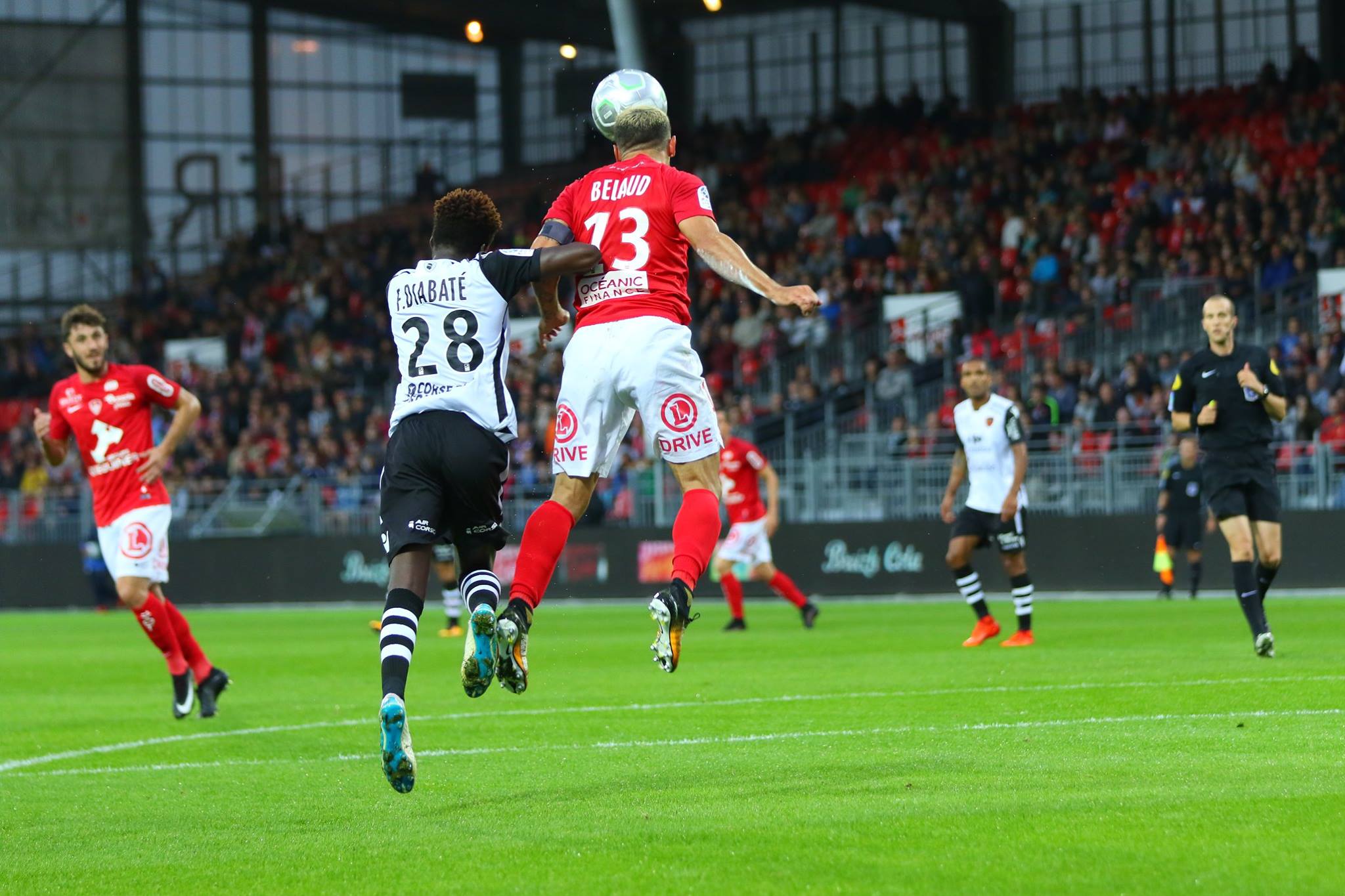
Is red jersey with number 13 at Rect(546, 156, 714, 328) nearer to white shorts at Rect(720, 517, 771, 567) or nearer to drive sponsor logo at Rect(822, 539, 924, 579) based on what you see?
white shorts at Rect(720, 517, 771, 567)

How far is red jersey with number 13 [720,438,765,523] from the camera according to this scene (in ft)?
63.2

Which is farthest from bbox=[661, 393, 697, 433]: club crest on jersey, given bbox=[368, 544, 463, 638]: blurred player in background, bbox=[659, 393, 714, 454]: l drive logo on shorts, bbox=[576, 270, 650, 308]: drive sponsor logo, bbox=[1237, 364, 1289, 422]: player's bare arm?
bbox=[368, 544, 463, 638]: blurred player in background

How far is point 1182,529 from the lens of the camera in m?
22.8

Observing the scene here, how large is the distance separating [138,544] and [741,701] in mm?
3677

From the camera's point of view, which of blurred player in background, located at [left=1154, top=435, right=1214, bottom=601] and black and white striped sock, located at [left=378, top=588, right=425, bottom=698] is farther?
blurred player in background, located at [left=1154, top=435, right=1214, bottom=601]

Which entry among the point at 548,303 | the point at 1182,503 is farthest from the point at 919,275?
the point at 548,303

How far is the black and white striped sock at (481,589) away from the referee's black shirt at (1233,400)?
19.8 ft

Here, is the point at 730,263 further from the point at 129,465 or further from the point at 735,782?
the point at 129,465

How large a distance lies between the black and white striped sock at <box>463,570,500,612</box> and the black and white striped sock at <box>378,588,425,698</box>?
209 millimetres

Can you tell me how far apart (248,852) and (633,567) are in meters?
21.5

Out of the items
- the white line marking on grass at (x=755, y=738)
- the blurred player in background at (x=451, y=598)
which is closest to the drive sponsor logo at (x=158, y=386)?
the white line marking on grass at (x=755, y=738)

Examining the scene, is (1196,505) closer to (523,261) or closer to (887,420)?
(887,420)

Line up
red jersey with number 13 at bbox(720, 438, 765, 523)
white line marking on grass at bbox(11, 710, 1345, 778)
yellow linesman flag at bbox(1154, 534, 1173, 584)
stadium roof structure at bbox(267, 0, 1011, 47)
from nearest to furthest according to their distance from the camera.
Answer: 1. white line marking on grass at bbox(11, 710, 1345, 778)
2. red jersey with number 13 at bbox(720, 438, 765, 523)
3. yellow linesman flag at bbox(1154, 534, 1173, 584)
4. stadium roof structure at bbox(267, 0, 1011, 47)

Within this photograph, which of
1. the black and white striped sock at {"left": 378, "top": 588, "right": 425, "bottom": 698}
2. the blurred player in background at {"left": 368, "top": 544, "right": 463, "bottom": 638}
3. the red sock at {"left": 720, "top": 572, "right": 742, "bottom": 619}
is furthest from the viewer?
the blurred player in background at {"left": 368, "top": 544, "right": 463, "bottom": 638}
